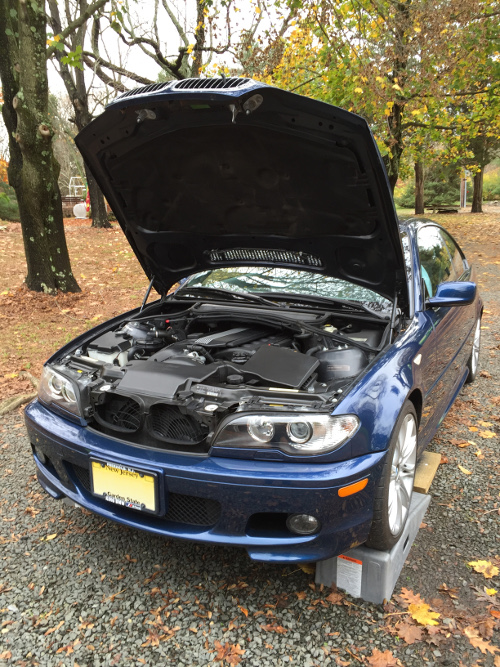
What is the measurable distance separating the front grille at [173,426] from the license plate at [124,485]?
0.62ft

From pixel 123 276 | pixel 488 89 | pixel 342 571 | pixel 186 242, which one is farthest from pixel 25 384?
pixel 488 89

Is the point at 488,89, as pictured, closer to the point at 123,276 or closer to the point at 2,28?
the point at 123,276

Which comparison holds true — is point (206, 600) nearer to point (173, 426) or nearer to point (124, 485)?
point (124, 485)

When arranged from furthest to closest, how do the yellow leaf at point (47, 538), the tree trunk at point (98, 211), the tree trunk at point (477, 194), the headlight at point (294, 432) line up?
the tree trunk at point (477, 194) < the tree trunk at point (98, 211) < the yellow leaf at point (47, 538) < the headlight at point (294, 432)

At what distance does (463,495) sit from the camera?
116 inches

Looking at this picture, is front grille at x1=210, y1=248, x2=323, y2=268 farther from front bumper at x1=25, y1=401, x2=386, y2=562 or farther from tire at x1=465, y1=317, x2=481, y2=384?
tire at x1=465, y1=317, x2=481, y2=384

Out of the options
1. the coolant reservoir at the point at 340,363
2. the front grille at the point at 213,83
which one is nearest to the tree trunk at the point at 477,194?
the coolant reservoir at the point at 340,363

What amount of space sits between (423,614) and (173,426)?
1291 millimetres

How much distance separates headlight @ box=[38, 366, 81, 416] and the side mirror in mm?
1987

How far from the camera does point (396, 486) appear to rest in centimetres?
236

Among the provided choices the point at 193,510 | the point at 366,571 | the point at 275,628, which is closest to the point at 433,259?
the point at 366,571

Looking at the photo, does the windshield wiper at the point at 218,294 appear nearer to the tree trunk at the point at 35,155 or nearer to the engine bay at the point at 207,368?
the engine bay at the point at 207,368

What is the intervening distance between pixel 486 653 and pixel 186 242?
2.74 metres

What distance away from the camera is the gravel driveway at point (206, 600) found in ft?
6.49
